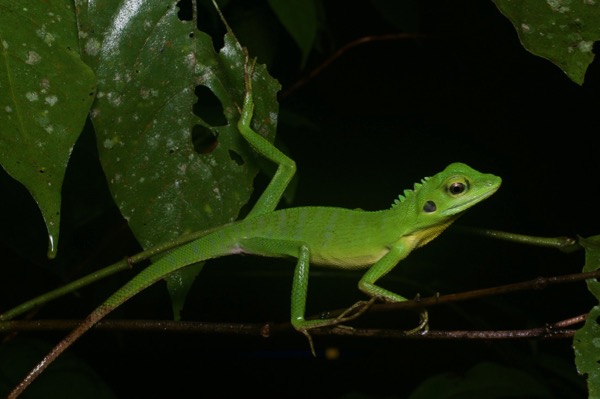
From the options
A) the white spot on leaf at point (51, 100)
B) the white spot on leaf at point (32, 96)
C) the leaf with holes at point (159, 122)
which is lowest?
the leaf with holes at point (159, 122)

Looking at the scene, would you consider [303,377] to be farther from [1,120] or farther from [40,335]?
[1,120]

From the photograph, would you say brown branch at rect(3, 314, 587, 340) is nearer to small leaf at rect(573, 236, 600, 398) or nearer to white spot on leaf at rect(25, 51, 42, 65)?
small leaf at rect(573, 236, 600, 398)

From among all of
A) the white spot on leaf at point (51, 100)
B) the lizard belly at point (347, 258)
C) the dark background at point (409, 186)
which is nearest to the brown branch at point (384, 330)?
the lizard belly at point (347, 258)

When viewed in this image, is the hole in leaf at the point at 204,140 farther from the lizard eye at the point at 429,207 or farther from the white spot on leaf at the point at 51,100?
the lizard eye at the point at 429,207

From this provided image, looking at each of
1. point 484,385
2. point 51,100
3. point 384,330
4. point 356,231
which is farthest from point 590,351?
point 51,100

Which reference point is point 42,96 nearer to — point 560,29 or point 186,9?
point 186,9
